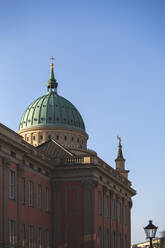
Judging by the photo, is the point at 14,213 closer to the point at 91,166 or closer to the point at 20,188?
the point at 20,188

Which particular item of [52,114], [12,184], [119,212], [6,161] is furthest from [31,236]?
[52,114]

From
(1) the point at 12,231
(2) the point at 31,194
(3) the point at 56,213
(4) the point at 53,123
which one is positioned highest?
(4) the point at 53,123

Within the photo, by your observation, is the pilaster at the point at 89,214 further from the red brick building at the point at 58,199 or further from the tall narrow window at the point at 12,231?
the tall narrow window at the point at 12,231

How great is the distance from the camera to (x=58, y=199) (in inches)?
2589

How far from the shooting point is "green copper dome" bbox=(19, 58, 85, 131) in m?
96.8

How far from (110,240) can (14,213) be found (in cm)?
2253

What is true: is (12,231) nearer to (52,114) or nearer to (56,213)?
(56,213)

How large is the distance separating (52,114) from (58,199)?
33241 mm

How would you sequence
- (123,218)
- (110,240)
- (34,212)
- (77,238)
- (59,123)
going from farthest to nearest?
(59,123), (123,218), (110,240), (77,238), (34,212)

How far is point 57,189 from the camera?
65.9 metres

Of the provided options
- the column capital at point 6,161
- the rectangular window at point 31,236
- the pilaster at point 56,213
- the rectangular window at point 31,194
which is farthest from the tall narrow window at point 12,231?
the pilaster at point 56,213

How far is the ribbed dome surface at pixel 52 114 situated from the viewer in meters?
96.8

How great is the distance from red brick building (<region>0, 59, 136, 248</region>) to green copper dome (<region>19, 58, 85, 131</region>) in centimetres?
1756

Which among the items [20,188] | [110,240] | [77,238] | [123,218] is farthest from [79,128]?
[20,188]
